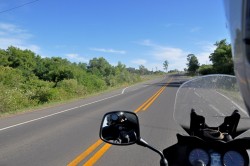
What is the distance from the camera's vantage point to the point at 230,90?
316 cm

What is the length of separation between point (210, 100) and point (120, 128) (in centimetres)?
112

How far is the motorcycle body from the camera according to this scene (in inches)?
97.3

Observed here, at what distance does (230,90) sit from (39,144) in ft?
22.5

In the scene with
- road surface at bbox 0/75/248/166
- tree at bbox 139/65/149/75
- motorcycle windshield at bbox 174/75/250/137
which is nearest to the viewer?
motorcycle windshield at bbox 174/75/250/137

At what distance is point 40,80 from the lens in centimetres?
5150

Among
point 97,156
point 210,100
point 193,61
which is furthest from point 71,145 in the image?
point 193,61

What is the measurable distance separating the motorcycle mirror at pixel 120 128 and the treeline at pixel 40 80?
1887 cm

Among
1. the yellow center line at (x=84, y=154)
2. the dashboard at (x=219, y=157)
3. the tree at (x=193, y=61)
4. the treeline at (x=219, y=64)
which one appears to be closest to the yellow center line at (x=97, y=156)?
the yellow center line at (x=84, y=154)

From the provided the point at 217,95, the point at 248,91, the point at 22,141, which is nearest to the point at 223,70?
the point at 22,141

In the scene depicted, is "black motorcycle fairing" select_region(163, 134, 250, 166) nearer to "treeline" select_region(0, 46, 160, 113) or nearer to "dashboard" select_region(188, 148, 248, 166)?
"dashboard" select_region(188, 148, 248, 166)

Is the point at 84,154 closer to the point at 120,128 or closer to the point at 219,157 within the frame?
the point at 120,128

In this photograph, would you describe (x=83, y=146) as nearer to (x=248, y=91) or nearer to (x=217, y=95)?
(x=217, y=95)

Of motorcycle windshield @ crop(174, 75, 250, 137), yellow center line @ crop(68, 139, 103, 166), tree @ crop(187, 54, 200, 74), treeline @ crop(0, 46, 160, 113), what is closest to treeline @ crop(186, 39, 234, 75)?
tree @ crop(187, 54, 200, 74)

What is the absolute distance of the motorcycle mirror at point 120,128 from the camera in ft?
8.50
